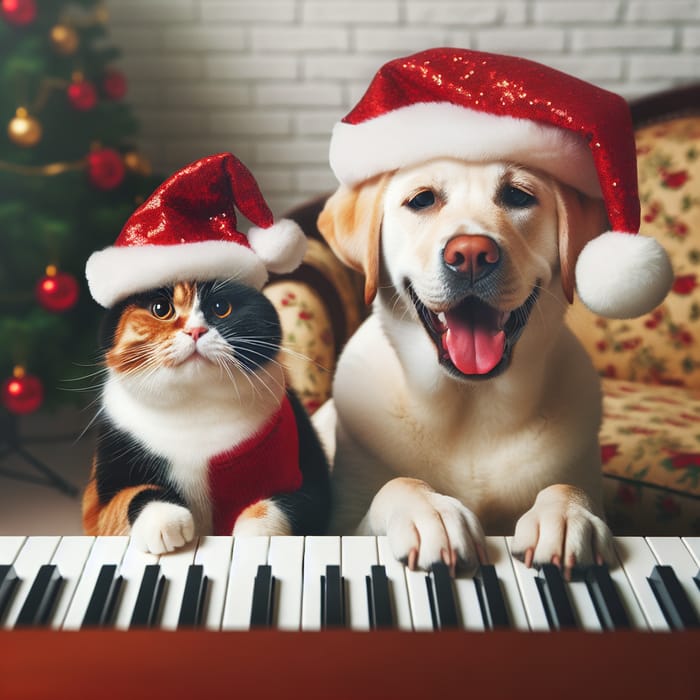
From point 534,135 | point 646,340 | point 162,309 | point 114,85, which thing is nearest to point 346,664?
point 162,309

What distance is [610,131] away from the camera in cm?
70

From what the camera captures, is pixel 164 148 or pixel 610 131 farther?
pixel 164 148

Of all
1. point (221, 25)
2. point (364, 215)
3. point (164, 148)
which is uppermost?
point (221, 25)

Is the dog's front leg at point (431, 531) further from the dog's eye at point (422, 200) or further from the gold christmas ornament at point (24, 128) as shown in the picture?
the gold christmas ornament at point (24, 128)

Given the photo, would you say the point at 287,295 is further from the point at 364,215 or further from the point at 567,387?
the point at 567,387

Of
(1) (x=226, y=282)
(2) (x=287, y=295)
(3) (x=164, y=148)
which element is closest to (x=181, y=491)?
(1) (x=226, y=282)

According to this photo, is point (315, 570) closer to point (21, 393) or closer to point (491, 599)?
point (491, 599)

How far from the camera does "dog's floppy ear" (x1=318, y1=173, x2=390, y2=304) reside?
30.5 inches

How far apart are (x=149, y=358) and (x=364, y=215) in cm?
27

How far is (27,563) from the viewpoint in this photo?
712 millimetres

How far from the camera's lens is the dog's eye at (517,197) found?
0.73 meters

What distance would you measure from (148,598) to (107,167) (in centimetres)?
93

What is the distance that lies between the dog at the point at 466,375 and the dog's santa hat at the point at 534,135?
0.02m

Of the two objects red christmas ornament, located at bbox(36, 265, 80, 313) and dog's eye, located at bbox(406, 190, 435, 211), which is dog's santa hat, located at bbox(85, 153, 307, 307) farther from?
red christmas ornament, located at bbox(36, 265, 80, 313)
